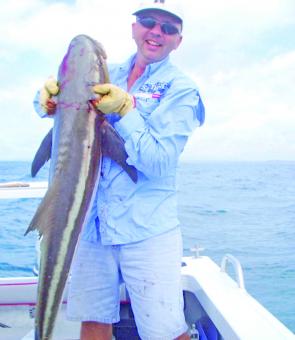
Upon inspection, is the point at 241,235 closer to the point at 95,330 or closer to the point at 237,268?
the point at 237,268

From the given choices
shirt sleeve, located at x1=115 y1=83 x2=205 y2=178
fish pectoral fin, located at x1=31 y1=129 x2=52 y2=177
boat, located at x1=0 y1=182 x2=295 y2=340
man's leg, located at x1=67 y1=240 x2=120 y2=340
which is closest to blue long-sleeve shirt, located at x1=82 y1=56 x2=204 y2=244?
shirt sleeve, located at x1=115 y1=83 x2=205 y2=178

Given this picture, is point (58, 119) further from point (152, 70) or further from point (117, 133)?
point (152, 70)

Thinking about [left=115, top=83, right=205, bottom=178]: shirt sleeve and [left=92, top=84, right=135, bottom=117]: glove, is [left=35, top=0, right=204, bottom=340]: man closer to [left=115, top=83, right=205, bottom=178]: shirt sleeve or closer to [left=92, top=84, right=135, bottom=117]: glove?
[left=115, top=83, right=205, bottom=178]: shirt sleeve

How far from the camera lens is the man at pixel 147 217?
106 inches

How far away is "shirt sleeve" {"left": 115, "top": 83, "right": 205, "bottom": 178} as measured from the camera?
255 cm

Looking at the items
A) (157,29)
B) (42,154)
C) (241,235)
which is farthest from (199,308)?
(241,235)

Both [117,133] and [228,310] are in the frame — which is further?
[228,310]

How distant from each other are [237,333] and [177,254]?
586mm

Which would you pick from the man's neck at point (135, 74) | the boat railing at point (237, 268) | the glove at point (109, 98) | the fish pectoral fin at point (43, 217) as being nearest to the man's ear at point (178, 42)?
the man's neck at point (135, 74)

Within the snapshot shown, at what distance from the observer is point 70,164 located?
2504 millimetres

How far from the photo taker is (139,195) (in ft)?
9.33

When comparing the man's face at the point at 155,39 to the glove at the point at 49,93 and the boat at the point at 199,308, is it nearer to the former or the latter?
the glove at the point at 49,93

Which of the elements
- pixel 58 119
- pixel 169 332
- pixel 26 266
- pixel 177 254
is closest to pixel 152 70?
pixel 58 119

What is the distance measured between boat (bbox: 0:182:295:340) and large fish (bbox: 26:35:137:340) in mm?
1157
